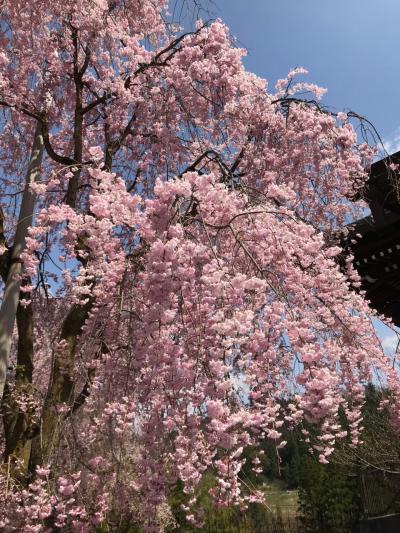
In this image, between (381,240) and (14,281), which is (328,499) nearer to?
(381,240)

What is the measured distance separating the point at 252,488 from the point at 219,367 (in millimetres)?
852

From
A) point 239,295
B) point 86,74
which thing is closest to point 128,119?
point 86,74

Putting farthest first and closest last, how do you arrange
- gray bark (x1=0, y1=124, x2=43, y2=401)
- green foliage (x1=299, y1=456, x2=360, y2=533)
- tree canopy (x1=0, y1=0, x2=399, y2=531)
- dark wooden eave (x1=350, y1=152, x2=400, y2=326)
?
green foliage (x1=299, y1=456, x2=360, y2=533), dark wooden eave (x1=350, y1=152, x2=400, y2=326), gray bark (x1=0, y1=124, x2=43, y2=401), tree canopy (x1=0, y1=0, x2=399, y2=531)

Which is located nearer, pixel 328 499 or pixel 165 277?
pixel 165 277

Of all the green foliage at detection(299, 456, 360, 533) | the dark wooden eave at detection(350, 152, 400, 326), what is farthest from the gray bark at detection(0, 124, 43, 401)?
the green foliage at detection(299, 456, 360, 533)

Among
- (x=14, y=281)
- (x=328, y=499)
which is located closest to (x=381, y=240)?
(x=14, y=281)

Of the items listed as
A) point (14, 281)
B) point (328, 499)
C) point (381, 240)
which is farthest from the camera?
point (328, 499)

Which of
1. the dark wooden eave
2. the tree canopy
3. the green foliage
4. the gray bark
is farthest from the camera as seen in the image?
the green foliage

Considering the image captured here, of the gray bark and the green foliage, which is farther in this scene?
the green foliage

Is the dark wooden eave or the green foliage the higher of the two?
the dark wooden eave

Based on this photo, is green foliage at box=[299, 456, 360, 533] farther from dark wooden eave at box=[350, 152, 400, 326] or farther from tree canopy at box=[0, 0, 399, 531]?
tree canopy at box=[0, 0, 399, 531]

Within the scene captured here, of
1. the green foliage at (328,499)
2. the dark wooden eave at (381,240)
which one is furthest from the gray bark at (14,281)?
the green foliage at (328,499)

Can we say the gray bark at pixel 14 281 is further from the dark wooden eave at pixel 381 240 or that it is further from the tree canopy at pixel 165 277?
the dark wooden eave at pixel 381 240

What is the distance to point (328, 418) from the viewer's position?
2920mm
